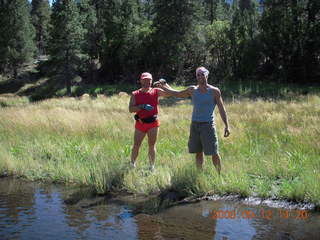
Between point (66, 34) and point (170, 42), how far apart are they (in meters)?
10.7

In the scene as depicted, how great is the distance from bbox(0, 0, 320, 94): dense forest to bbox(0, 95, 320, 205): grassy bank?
Result: 21748 millimetres

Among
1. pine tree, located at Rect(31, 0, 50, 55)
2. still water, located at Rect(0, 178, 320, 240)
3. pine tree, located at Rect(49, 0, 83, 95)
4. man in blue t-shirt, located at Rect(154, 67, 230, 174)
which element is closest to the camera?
still water, located at Rect(0, 178, 320, 240)

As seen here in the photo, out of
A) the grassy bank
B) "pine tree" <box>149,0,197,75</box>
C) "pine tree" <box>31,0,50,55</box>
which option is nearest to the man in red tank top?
the grassy bank

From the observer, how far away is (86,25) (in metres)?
47.8

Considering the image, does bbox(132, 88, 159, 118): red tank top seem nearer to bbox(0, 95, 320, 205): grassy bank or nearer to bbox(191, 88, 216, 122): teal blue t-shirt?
bbox(191, 88, 216, 122): teal blue t-shirt

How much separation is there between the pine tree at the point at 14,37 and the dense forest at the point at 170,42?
0.12 m

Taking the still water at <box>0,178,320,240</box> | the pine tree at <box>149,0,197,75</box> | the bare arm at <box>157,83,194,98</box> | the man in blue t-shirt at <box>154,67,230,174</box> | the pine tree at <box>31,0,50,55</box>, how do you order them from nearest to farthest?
the still water at <box>0,178,320,240</box> < the man in blue t-shirt at <box>154,67,230,174</box> < the bare arm at <box>157,83,194,98</box> < the pine tree at <box>149,0,197,75</box> < the pine tree at <box>31,0,50,55</box>

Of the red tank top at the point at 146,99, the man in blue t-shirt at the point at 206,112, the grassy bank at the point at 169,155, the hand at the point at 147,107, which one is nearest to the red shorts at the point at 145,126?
the red tank top at the point at 146,99

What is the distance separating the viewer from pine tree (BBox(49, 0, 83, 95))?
133ft

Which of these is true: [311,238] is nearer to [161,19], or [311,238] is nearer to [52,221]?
[52,221]

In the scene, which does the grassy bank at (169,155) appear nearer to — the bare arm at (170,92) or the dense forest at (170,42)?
the bare arm at (170,92)

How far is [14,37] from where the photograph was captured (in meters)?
50.8

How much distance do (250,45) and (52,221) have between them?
32913 mm

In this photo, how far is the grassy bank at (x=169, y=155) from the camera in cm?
660
